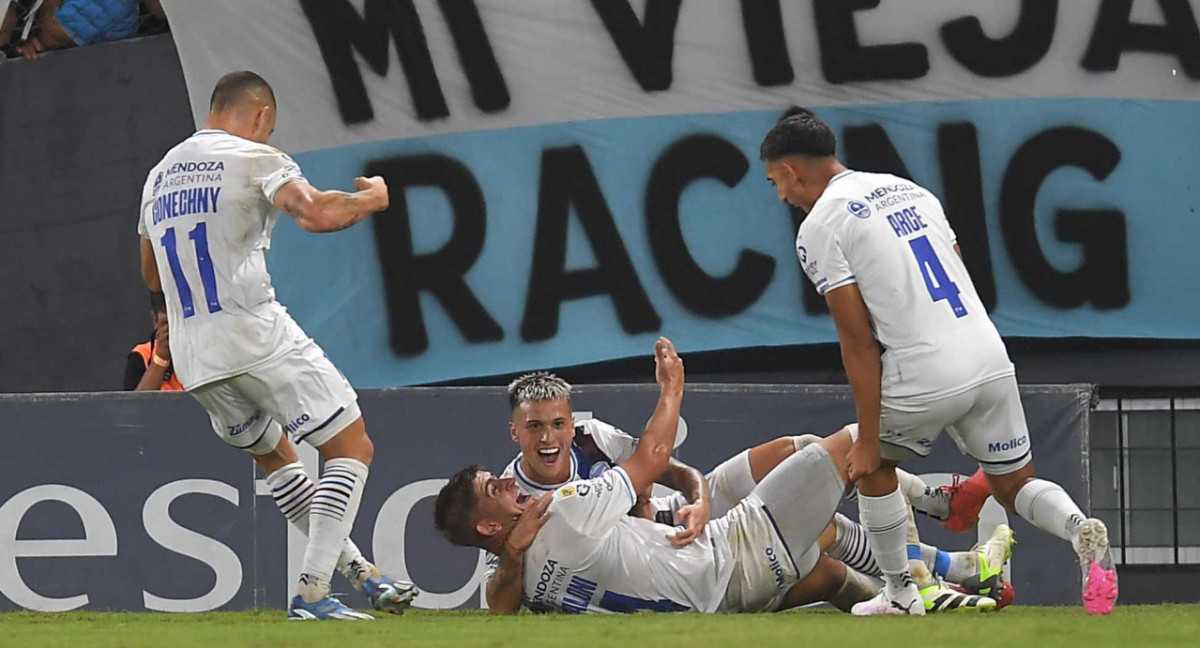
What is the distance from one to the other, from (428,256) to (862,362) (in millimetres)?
4706

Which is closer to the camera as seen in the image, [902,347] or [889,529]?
[902,347]

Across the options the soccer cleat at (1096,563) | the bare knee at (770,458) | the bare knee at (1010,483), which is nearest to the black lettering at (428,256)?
the bare knee at (770,458)

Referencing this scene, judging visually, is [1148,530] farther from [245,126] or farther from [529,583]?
[245,126]

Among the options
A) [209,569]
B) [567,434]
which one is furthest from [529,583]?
[209,569]

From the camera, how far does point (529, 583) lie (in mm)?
7289

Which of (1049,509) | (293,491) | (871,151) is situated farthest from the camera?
(871,151)

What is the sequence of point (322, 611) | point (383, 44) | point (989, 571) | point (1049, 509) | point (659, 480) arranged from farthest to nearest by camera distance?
point (383, 44) < point (659, 480) < point (989, 571) < point (322, 611) < point (1049, 509)

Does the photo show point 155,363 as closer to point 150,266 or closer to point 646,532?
point 150,266

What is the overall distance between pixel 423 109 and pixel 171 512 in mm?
2911

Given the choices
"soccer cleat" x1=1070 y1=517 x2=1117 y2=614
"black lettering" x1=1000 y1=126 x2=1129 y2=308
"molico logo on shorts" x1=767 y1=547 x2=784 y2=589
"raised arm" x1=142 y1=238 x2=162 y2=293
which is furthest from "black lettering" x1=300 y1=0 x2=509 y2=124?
"soccer cleat" x1=1070 y1=517 x2=1117 y2=614

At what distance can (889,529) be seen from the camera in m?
7.09

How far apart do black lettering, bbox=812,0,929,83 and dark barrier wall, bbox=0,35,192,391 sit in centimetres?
376

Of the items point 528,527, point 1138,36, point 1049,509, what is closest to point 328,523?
point 528,527

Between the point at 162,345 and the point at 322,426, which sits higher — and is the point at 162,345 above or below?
below
